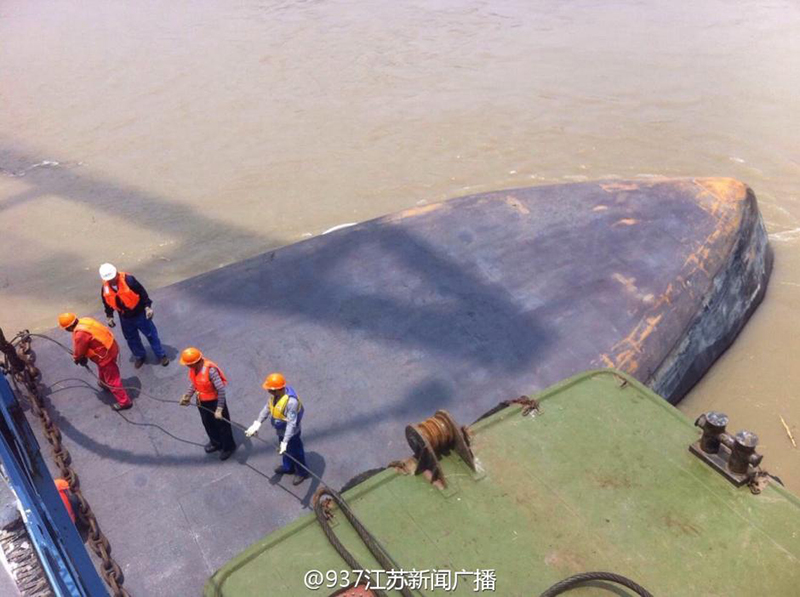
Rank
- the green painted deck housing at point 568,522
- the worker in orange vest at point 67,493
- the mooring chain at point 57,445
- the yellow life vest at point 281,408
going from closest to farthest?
the green painted deck housing at point 568,522 < the mooring chain at point 57,445 < the worker in orange vest at point 67,493 < the yellow life vest at point 281,408

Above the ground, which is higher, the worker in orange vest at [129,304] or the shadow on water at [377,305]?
the worker in orange vest at [129,304]

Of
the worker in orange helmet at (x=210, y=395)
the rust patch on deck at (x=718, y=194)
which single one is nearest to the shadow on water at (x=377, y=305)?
the worker in orange helmet at (x=210, y=395)

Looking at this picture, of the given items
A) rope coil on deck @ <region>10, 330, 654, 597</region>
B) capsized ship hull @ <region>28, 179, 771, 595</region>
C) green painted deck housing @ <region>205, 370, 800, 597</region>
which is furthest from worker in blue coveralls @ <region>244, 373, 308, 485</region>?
green painted deck housing @ <region>205, 370, 800, 597</region>

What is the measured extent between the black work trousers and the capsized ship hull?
0.67ft

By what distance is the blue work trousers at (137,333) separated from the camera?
7.50 m

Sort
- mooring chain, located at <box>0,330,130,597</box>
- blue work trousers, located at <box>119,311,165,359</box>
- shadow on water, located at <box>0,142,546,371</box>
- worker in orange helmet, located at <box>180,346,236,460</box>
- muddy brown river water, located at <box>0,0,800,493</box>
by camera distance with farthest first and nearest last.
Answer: muddy brown river water, located at <box>0,0,800,493</box>, shadow on water, located at <box>0,142,546,371</box>, blue work trousers, located at <box>119,311,165,359</box>, worker in orange helmet, located at <box>180,346,236,460</box>, mooring chain, located at <box>0,330,130,597</box>

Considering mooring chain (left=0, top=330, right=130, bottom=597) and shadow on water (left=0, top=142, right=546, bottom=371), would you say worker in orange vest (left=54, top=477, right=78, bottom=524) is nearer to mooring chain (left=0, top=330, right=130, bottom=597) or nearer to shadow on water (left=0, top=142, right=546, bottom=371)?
mooring chain (left=0, top=330, right=130, bottom=597)

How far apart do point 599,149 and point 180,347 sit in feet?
35.7

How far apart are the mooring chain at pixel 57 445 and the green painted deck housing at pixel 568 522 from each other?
2731 millimetres

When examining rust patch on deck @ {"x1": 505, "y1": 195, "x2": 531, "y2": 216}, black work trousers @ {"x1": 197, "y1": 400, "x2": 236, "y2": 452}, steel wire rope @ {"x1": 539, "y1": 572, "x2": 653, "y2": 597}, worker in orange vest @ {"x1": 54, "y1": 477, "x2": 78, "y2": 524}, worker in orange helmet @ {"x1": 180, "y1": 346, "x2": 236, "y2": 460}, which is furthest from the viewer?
rust patch on deck @ {"x1": 505, "y1": 195, "x2": 531, "y2": 216}

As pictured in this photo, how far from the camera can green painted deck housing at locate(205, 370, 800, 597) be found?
138 inches

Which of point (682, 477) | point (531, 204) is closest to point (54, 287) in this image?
point (531, 204)

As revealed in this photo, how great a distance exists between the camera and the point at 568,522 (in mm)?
3754

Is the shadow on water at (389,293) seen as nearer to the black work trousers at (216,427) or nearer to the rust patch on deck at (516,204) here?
the rust patch on deck at (516,204)
